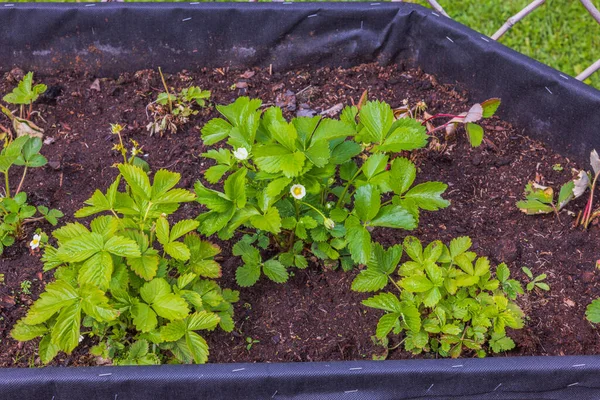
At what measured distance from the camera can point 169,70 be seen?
2189mm

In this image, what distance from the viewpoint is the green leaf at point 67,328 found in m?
1.29

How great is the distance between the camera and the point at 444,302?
146 cm

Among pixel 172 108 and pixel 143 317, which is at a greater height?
pixel 172 108

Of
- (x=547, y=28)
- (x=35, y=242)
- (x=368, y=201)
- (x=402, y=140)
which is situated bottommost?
(x=35, y=242)

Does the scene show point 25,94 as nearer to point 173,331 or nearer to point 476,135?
point 173,331

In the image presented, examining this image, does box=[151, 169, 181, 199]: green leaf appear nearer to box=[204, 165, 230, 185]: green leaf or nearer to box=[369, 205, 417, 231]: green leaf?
box=[204, 165, 230, 185]: green leaf

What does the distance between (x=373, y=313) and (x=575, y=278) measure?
55cm

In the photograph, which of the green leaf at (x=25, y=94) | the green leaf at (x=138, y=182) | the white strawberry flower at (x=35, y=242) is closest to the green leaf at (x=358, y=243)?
the green leaf at (x=138, y=182)

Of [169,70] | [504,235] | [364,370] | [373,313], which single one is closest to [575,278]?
[504,235]

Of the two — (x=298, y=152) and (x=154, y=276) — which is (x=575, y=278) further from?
(x=154, y=276)

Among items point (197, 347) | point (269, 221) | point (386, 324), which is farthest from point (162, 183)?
point (386, 324)

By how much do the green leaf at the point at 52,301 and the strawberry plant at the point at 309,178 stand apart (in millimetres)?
312

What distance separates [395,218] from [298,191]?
8.6 inches

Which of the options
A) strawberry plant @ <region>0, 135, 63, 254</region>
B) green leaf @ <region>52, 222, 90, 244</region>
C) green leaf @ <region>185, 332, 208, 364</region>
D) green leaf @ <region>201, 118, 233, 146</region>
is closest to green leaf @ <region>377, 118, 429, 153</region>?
green leaf @ <region>201, 118, 233, 146</region>
